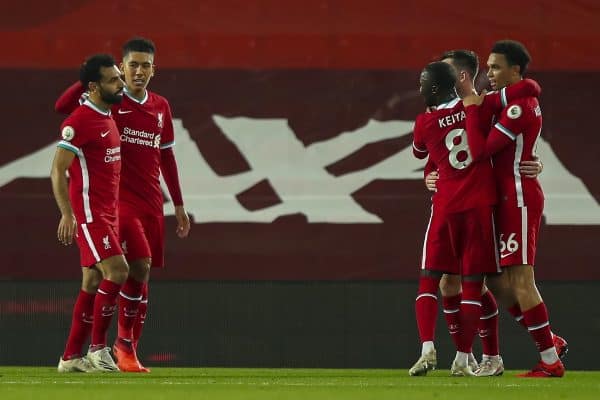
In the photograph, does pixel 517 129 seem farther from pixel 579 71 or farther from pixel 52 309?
pixel 52 309

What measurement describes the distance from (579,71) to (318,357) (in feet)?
7.40

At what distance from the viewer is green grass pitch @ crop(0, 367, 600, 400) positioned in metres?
6.35

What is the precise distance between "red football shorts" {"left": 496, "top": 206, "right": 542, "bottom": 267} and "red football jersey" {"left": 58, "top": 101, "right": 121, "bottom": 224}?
6.17 ft

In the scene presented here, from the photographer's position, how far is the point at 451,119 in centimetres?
760

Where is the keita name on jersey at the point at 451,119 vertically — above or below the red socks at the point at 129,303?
above

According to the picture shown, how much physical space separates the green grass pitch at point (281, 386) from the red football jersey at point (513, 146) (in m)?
0.87

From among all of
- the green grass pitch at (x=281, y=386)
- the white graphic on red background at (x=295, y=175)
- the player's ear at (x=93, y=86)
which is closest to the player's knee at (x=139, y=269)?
the green grass pitch at (x=281, y=386)

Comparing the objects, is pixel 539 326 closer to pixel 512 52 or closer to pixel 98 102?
pixel 512 52

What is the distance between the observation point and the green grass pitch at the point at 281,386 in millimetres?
6348

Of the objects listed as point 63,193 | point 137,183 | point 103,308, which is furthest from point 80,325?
point 137,183

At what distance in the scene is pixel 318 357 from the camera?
9.26 metres

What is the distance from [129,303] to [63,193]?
2.72 ft

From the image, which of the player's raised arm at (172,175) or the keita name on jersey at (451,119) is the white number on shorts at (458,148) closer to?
the keita name on jersey at (451,119)

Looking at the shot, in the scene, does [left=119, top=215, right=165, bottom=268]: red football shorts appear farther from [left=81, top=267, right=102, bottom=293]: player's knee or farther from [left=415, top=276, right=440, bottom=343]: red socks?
[left=415, top=276, right=440, bottom=343]: red socks
